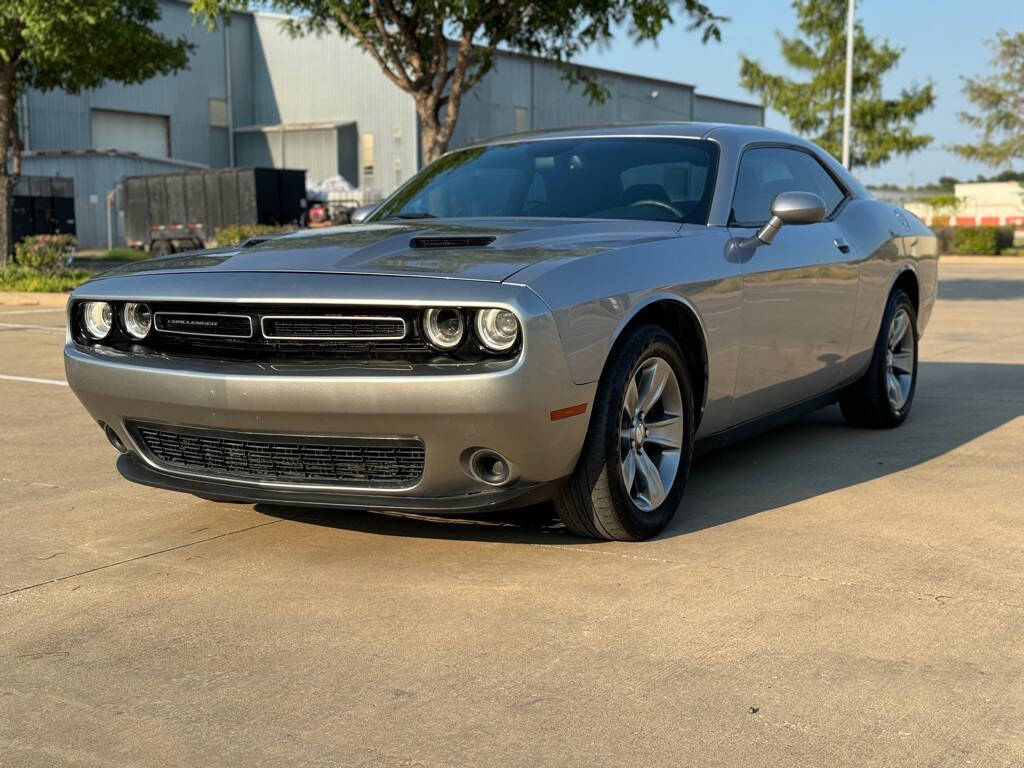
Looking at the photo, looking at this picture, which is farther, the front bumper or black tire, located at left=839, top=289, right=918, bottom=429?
black tire, located at left=839, top=289, right=918, bottom=429

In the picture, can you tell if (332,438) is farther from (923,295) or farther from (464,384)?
(923,295)

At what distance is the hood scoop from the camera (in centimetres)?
449

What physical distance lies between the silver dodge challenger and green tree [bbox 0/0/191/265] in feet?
50.6

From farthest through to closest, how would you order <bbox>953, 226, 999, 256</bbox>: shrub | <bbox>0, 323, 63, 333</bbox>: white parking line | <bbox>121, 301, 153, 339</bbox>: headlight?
1. <bbox>953, 226, 999, 256</bbox>: shrub
2. <bbox>0, 323, 63, 333</bbox>: white parking line
3. <bbox>121, 301, 153, 339</bbox>: headlight

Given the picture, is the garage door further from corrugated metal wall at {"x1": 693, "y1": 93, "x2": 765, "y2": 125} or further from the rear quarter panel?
the rear quarter panel

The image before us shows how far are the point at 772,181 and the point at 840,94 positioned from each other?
38225 millimetres

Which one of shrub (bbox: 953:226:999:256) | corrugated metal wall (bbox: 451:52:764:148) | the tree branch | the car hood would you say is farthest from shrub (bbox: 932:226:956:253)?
the car hood

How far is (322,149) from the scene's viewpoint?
165ft

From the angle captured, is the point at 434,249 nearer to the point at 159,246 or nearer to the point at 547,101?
the point at 159,246

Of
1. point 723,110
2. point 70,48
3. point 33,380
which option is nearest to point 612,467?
point 33,380

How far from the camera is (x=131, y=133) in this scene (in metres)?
49.8

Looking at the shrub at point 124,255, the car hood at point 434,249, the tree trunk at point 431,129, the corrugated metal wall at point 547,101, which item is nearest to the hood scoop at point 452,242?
the car hood at point 434,249

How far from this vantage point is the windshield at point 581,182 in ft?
17.2

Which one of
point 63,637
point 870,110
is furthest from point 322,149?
point 63,637
